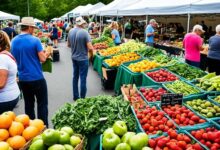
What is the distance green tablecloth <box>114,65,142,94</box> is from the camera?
812 centimetres

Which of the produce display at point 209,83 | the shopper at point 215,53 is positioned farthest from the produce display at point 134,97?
the shopper at point 215,53

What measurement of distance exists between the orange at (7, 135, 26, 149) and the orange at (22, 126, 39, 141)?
0.33 ft

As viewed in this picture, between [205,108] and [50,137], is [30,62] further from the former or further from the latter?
[205,108]

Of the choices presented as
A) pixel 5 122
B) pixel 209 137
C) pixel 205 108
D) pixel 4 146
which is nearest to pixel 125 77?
pixel 205 108

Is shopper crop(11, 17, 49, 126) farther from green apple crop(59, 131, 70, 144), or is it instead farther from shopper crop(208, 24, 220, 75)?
shopper crop(208, 24, 220, 75)

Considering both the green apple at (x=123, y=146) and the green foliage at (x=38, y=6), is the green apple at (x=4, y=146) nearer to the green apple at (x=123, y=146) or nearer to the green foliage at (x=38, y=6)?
the green apple at (x=123, y=146)

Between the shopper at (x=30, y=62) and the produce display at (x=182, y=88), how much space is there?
2.50 metres

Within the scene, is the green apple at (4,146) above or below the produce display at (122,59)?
below

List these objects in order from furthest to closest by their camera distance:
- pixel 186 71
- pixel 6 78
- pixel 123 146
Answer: pixel 186 71 → pixel 6 78 → pixel 123 146

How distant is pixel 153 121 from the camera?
4340 mm

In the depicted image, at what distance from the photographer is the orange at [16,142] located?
9.70 feet

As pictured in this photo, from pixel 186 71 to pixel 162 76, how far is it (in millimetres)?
610

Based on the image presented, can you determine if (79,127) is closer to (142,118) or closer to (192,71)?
(142,118)

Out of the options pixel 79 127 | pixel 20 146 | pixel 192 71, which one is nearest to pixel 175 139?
pixel 79 127
